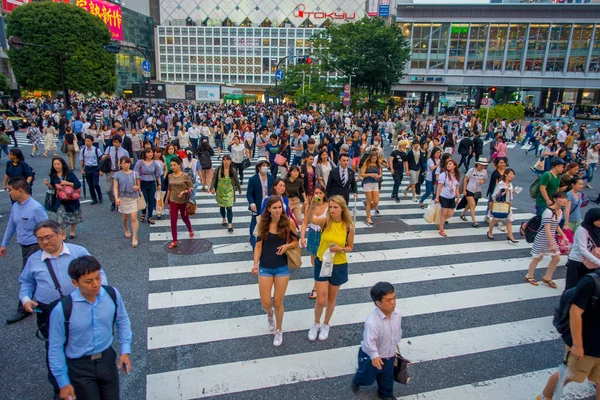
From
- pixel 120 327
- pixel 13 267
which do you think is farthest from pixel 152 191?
pixel 120 327

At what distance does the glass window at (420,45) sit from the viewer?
6008 centimetres

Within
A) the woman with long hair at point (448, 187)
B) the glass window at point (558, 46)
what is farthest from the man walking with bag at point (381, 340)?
the glass window at point (558, 46)

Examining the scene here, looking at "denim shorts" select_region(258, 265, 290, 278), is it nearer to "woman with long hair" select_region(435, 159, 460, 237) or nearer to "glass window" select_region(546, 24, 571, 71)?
"woman with long hair" select_region(435, 159, 460, 237)

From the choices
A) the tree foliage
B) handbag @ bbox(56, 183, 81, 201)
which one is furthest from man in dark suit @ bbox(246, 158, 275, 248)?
the tree foliage

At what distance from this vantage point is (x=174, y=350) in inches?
181

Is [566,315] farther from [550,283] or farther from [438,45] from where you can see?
[438,45]

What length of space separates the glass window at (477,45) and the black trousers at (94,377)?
68.2m

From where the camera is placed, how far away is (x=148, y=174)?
8672 millimetres

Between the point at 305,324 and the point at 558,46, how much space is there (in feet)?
229

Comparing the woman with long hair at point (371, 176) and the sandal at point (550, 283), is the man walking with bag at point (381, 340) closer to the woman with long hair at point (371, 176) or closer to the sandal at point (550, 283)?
the sandal at point (550, 283)

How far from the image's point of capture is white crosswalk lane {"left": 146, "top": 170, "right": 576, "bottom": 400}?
4121mm

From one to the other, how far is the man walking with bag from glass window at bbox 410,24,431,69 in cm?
6424

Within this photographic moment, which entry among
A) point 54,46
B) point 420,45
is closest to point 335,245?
point 54,46

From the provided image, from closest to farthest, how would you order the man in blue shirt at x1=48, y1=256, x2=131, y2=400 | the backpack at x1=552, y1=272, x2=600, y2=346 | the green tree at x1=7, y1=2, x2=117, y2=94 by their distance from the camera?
the man in blue shirt at x1=48, y1=256, x2=131, y2=400, the backpack at x1=552, y1=272, x2=600, y2=346, the green tree at x1=7, y1=2, x2=117, y2=94
